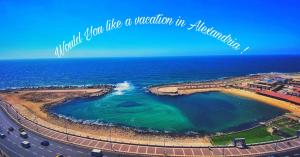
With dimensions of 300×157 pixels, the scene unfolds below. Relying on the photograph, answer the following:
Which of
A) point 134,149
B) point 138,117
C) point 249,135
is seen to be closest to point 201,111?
point 138,117

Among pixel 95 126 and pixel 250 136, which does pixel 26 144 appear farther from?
pixel 250 136

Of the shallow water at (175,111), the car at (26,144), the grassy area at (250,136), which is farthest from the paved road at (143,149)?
the shallow water at (175,111)

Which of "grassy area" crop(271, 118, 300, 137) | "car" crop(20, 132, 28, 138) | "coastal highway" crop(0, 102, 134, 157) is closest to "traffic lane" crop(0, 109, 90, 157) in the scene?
"coastal highway" crop(0, 102, 134, 157)

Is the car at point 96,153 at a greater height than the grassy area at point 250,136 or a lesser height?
greater

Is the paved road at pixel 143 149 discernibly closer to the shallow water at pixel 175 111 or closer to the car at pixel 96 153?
the car at pixel 96 153

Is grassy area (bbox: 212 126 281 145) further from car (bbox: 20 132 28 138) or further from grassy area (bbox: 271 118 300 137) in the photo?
car (bbox: 20 132 28 138)

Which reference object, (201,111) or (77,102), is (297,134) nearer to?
(201,111)

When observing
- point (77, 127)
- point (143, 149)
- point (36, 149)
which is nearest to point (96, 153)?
point (143, 149)
